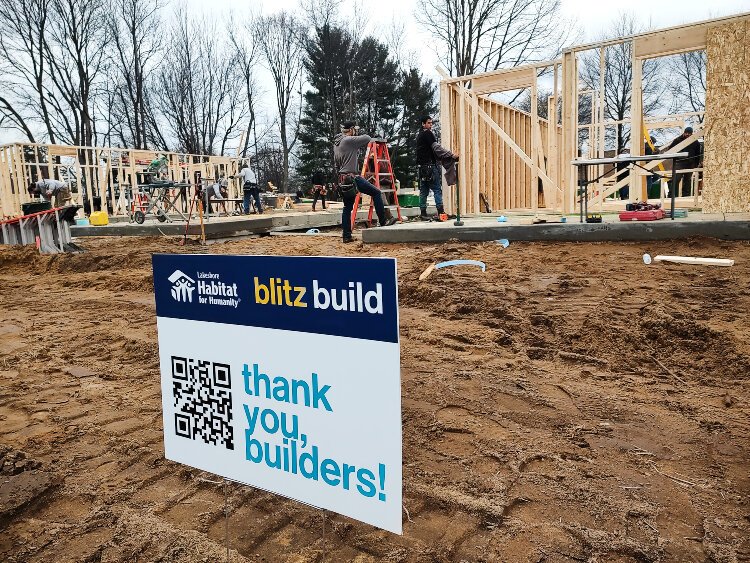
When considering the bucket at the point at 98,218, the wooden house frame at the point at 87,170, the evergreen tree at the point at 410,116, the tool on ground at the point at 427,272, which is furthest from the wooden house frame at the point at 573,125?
the evergreen tree at the point at 410,116

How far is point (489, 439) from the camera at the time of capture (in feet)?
9.50

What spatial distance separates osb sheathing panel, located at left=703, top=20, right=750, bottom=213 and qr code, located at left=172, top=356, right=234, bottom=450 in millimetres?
7904

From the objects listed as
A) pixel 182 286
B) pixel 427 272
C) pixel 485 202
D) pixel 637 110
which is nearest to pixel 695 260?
pixel 427 272

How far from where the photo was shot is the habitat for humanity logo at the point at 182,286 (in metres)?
2.08

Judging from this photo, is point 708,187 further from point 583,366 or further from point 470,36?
point 470,36

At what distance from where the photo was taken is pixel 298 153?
120 feet

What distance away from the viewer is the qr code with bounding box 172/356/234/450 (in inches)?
78.8

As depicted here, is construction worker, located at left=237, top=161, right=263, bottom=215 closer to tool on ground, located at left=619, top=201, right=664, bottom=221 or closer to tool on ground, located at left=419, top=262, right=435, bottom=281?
tool on ground, located at left=419, top=262, right=435, bottom=281

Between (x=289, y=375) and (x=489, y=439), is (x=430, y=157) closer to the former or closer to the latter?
(x=489, y=439)

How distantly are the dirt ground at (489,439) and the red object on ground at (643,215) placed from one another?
1.37m

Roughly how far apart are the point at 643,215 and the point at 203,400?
6.63 metres

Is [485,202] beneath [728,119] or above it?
beneath

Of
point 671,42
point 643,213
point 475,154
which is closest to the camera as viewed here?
point 643,213

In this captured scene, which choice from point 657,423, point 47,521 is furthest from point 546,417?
point 47,521
